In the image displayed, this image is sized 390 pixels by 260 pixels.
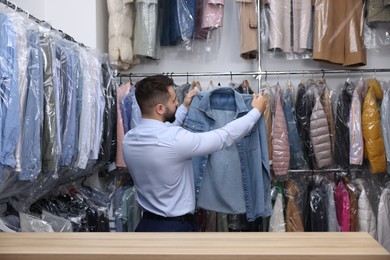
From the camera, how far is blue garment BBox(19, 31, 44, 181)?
85.1 inches

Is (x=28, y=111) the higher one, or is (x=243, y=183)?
(x=28, y=111)

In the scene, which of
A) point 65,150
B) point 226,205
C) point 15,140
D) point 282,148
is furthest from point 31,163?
point 282,148

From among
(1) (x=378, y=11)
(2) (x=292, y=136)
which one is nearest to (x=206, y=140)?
(2) (x=292, y=136)

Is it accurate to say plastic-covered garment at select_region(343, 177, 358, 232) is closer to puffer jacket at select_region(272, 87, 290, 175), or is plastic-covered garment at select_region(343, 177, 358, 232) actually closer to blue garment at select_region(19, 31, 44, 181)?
puffer jacket at select_region(272, 87, 290, 175)

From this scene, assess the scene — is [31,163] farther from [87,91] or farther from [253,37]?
[253,37]

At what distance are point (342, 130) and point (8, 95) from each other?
2618 mm

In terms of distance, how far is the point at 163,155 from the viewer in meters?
2.25

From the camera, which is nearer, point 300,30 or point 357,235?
point 357,235

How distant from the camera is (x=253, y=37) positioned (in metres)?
4.00

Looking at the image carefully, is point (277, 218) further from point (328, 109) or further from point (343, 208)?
point (328, 109)

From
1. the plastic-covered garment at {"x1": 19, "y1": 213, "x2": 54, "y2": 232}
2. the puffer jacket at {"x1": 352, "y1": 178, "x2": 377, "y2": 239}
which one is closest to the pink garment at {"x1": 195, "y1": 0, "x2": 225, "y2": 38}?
the puffer jacket at {"x1": 352, "y1": 178, "x2": 377, "y2": 239}

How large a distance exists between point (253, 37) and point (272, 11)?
261 millimetres

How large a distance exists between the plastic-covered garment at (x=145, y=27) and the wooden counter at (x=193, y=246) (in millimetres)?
3206

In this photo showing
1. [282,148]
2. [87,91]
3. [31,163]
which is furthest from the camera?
[282,148]
